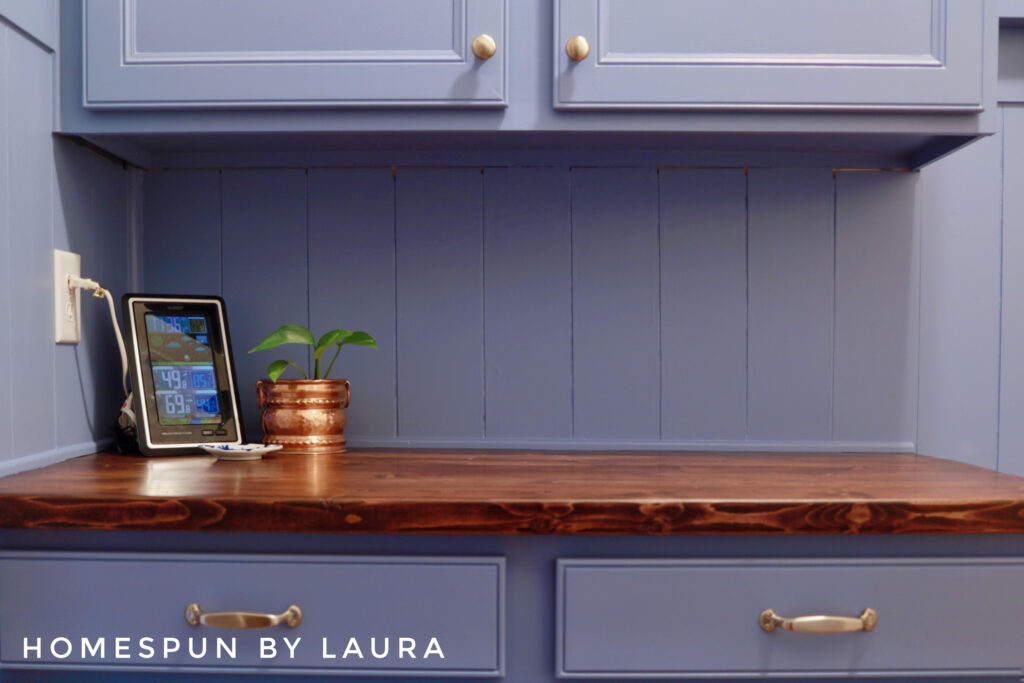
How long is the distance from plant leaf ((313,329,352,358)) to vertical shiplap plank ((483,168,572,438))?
0.82 ft

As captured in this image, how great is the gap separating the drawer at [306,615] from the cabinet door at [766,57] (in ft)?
2.09

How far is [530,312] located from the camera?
130 cm

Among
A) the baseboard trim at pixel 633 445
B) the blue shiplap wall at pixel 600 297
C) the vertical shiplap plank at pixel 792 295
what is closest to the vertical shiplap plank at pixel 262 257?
the blue shiplap wall at pixel 600 297

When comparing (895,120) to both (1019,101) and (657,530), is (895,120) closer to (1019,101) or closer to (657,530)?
(1019,101)

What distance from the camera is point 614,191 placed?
4.27ft

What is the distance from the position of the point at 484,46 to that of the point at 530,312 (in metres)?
0.46

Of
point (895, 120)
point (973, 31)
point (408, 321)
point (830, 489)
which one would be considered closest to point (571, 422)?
point (408, 321)

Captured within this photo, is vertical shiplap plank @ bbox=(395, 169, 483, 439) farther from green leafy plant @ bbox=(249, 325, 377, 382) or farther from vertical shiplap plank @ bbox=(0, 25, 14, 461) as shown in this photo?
vertical shiplap plank @ bbox=(0, 25, 14, 461)

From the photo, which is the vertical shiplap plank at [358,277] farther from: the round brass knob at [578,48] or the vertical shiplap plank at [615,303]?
the round brass knob at [578,48]

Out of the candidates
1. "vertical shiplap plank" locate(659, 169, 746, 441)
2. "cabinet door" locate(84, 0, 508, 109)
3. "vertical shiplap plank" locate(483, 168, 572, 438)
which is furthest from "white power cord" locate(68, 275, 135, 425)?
"vertical shiplap plank" locate(659, 169, 746, 441)

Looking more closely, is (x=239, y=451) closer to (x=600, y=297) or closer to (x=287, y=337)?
(x=287, y=337)

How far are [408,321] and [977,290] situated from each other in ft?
3.24

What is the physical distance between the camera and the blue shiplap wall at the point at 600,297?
1291mm

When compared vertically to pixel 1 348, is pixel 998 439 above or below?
below
